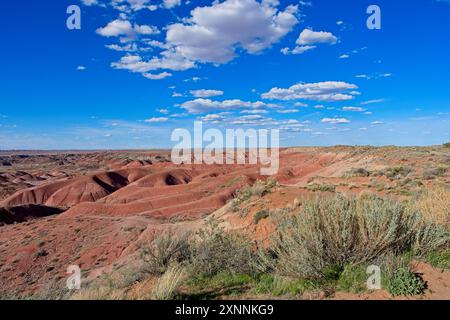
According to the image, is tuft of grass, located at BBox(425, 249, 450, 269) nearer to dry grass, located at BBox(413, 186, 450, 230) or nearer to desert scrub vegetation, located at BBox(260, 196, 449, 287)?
desert scrub vegetation, located at BBox(260, 196, 449, 287)

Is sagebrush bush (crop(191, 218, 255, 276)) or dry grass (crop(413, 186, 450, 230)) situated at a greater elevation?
dry grass (crop(413, 186, 450, 230))

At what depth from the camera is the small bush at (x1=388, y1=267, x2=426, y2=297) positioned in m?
4.91

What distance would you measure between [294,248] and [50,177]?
88.3 meters

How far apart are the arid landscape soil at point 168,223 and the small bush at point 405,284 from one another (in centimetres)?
5

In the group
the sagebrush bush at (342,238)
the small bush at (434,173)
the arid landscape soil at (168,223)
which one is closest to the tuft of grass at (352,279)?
the arid landscape soil at (168,223)

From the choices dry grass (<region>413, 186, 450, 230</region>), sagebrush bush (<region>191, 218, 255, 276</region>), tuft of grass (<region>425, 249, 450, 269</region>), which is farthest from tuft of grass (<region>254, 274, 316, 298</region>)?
dry grass (<region>413, 186, 450, 230</region>)

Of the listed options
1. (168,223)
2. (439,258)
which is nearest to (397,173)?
(168,223)

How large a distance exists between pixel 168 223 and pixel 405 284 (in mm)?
22686

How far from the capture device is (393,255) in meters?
5.58

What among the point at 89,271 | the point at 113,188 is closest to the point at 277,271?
the point at 89,271

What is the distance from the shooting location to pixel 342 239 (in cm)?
578

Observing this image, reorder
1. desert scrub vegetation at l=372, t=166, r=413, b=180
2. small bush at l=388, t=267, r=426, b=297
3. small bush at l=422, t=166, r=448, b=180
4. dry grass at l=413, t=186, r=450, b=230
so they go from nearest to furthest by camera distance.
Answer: small bush at l=388, t=267, r=426, b=297 → dry grass at l=413, t=186, r=450, b=230 → small bush at l=422, t=166, r=448, b=180 → desert scrub vegetation at l=372, t=166, r=413, b=180

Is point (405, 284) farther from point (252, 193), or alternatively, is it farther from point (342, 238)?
point (252, 193)
